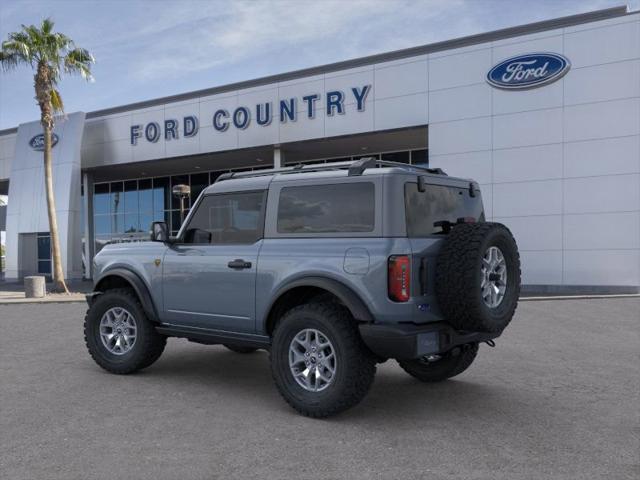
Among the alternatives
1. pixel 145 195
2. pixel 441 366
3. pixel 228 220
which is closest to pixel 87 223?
pixel 145 195

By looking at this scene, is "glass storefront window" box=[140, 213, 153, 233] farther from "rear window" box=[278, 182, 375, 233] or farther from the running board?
"rear window" box=[278, 182, 375, 233]

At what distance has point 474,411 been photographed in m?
5.00

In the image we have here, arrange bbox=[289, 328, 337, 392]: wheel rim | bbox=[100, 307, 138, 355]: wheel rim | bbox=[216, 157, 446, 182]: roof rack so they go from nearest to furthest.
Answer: bbox=[289, 328, 337, 392]: wheel rim, bbox=[216, 157, 446, 182]: roof rack, bbox=[100, 307, 138, 355]: wheel rim

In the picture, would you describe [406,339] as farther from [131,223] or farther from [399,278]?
[131,223]

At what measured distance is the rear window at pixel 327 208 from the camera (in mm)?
4801

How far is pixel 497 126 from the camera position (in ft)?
60.0

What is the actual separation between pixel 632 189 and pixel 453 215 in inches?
543

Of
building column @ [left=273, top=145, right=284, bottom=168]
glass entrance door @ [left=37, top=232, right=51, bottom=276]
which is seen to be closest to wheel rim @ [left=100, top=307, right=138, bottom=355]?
building column @ [left=273, top=145, right=284, bottom=168]

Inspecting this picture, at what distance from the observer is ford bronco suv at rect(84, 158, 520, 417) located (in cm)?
452

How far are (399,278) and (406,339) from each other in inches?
18.3

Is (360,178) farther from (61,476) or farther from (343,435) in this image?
(61,476)

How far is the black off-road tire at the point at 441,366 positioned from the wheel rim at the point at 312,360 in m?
1.17

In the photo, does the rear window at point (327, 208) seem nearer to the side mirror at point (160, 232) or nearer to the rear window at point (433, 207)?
the rear window at point (433, 207)

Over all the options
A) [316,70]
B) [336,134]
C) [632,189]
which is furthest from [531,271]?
[316,70]
